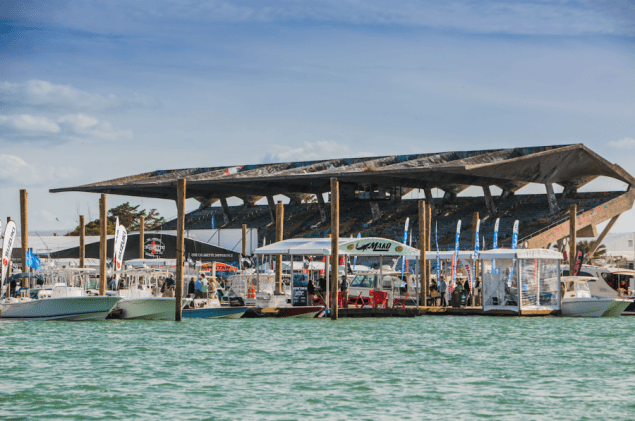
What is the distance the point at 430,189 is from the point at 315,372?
205 ft

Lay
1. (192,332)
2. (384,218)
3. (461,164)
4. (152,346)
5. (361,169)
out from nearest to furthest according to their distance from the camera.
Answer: (152,346), (192,332), (461,164), (361,169), (384,218)

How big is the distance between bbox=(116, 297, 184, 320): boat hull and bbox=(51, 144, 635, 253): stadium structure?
34897mm

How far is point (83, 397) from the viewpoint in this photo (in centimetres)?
1656

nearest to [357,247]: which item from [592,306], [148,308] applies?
[148,308]

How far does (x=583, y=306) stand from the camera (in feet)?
122

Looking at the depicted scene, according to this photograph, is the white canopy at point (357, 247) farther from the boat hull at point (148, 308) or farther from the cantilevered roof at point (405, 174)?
the cantilevered roof at point (405, 174)

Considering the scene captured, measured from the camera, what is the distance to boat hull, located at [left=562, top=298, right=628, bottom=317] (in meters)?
37.1

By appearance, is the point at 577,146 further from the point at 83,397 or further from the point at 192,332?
the point at 83,397

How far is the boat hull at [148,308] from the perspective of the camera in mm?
35188

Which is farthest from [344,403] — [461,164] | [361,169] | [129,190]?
[129,190]

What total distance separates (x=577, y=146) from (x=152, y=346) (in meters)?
52.1

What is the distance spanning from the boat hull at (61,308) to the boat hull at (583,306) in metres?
18.4

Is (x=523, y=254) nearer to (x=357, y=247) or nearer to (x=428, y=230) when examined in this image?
(x=357, y=247)

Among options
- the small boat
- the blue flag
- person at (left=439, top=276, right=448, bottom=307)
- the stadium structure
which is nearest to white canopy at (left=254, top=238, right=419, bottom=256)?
the small boat
